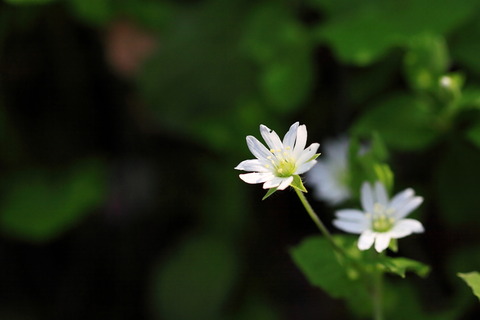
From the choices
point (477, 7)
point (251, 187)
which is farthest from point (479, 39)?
point (251, 187)

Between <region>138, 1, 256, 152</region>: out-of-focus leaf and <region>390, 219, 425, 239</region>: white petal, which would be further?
<region>138, 1, 256, 152</region>: out-of-focus leaf

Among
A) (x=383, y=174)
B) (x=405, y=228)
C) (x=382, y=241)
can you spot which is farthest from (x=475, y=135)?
(x=382, y=241)

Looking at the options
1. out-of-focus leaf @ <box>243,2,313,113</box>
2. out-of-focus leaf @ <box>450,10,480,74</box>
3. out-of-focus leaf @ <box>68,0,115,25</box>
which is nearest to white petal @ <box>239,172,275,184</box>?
out-of-focus leaf @ <box>243,2,313,113</box>

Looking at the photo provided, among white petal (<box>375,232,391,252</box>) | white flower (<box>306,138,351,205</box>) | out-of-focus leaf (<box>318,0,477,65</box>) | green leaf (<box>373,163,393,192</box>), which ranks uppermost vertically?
out-of-focus leaf (<box>318,0,477,65</box>)

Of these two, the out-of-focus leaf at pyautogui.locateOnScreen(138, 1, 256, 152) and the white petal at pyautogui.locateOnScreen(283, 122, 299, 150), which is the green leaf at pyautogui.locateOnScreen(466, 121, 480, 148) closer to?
the white petal at pyautogui.locateOnScreen(283, 122, 299, 150)

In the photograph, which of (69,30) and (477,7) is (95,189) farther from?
(477,7)

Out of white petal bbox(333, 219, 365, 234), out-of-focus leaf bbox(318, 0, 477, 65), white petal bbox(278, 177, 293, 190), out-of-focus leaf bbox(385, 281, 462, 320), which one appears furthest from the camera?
out-of-focus leaf bbox(318, 0, 477, 65)

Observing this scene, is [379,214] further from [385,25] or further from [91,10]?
[91,10]
